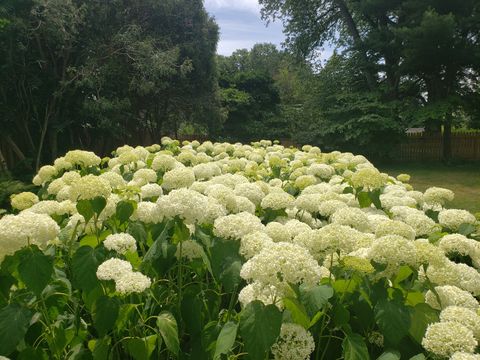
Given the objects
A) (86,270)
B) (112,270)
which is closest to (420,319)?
(112,270)

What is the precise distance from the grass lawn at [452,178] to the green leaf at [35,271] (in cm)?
1099

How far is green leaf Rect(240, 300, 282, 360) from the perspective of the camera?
1.09m

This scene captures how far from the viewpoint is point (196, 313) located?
1467mm

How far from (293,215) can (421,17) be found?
18.2 meters

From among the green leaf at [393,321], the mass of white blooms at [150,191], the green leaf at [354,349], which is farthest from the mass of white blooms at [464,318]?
the mass of white blooms at [150,191]

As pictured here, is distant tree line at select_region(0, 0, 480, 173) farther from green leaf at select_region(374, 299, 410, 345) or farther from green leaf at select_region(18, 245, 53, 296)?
green leaf at select_region(374, 299, 410, 345)

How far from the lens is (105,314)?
1.30 m

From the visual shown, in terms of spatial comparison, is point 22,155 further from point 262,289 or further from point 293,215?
point 262,289

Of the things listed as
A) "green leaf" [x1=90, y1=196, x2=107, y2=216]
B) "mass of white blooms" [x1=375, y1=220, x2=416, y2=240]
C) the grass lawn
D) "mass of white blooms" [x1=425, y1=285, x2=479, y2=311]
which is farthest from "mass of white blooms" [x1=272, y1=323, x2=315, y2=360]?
the grass lawn

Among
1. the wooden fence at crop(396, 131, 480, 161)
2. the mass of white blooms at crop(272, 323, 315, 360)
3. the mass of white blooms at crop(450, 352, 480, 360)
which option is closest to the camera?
the mass of white blooms at crop(450, 352, 480, 360)

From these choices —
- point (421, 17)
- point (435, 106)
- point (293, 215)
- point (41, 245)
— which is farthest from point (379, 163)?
point (41, 245)

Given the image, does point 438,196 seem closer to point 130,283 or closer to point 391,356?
point 391,356

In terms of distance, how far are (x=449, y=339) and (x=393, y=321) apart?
0.17m

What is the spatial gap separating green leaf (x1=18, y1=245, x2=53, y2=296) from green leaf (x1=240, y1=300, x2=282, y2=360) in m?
0.65
